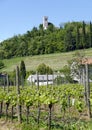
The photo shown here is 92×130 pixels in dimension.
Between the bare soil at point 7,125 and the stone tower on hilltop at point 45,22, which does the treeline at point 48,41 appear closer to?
the stone tower on hilltop at point 45,22

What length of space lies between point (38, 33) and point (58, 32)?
13.6 meters

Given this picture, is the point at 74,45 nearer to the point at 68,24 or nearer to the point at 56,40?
the point at 56,40

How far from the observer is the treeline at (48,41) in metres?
112

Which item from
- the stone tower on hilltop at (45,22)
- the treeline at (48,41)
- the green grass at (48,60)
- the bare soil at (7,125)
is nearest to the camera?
the bare soil at (7,125)

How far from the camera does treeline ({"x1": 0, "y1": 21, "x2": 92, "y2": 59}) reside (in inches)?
4409

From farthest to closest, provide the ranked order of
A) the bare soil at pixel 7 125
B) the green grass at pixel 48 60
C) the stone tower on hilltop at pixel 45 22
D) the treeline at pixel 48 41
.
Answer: the stone tower on hilltop at pixel 45 22
the treeline at pixel 48 41
the green grass at pixel 48 60
the bare soil at pixel 7 125

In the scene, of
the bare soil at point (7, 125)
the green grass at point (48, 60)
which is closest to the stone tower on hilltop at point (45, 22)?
the green grass at point (48, 60)

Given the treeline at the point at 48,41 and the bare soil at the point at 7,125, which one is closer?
the bare soil at the point at 7,125

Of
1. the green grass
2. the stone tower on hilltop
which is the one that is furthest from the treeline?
the stone tower on hilltop

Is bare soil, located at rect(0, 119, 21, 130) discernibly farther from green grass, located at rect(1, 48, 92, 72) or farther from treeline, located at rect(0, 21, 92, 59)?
treeline, located at rect(0, 21, 92, 59)

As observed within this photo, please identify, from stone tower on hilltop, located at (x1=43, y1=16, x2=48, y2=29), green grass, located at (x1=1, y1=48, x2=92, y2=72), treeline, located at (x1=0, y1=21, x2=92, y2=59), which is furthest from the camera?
stone tower on hilltop, located at (x1=43, y1=16, x2=48, y2=29)

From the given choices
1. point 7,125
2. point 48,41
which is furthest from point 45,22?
point 7,125

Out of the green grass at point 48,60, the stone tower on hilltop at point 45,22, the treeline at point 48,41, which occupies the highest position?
the stone tower on hilltop at point 45,22

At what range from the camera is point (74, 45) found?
113 m
